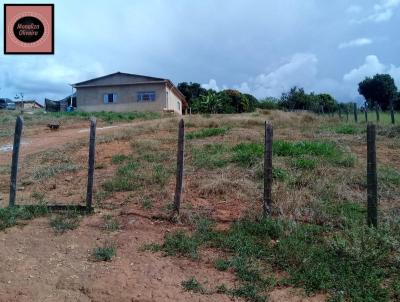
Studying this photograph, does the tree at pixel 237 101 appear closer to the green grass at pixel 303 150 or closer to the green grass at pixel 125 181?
the green grass at pixel 303 150

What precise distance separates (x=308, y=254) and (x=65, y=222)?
10.3 feet

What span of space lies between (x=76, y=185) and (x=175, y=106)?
28.9 metres

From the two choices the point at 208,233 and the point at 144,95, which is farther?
the point at 144,95

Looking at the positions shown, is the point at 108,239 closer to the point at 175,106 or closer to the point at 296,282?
the point at 296,282

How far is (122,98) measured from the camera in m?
30.6

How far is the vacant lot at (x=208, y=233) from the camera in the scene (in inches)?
153

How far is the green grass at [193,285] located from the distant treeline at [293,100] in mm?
30647

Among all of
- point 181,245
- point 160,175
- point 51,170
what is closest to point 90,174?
point 160,175

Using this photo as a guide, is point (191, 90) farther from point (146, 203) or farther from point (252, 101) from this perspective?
point (146, 203)

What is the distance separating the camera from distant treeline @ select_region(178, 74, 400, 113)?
35031 mm

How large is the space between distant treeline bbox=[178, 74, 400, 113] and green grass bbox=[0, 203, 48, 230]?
29.2 metres

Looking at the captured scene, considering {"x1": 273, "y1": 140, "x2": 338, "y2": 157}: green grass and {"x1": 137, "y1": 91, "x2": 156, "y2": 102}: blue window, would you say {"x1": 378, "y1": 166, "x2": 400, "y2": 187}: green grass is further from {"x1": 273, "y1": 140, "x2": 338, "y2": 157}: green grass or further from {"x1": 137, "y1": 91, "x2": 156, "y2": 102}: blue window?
{"x1": 137, "y1": 91, "x2": 156, "y2": 102}: blue window

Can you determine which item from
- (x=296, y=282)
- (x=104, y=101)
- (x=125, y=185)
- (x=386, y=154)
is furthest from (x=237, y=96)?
(x=296, y=282)

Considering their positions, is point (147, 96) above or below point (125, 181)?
above
